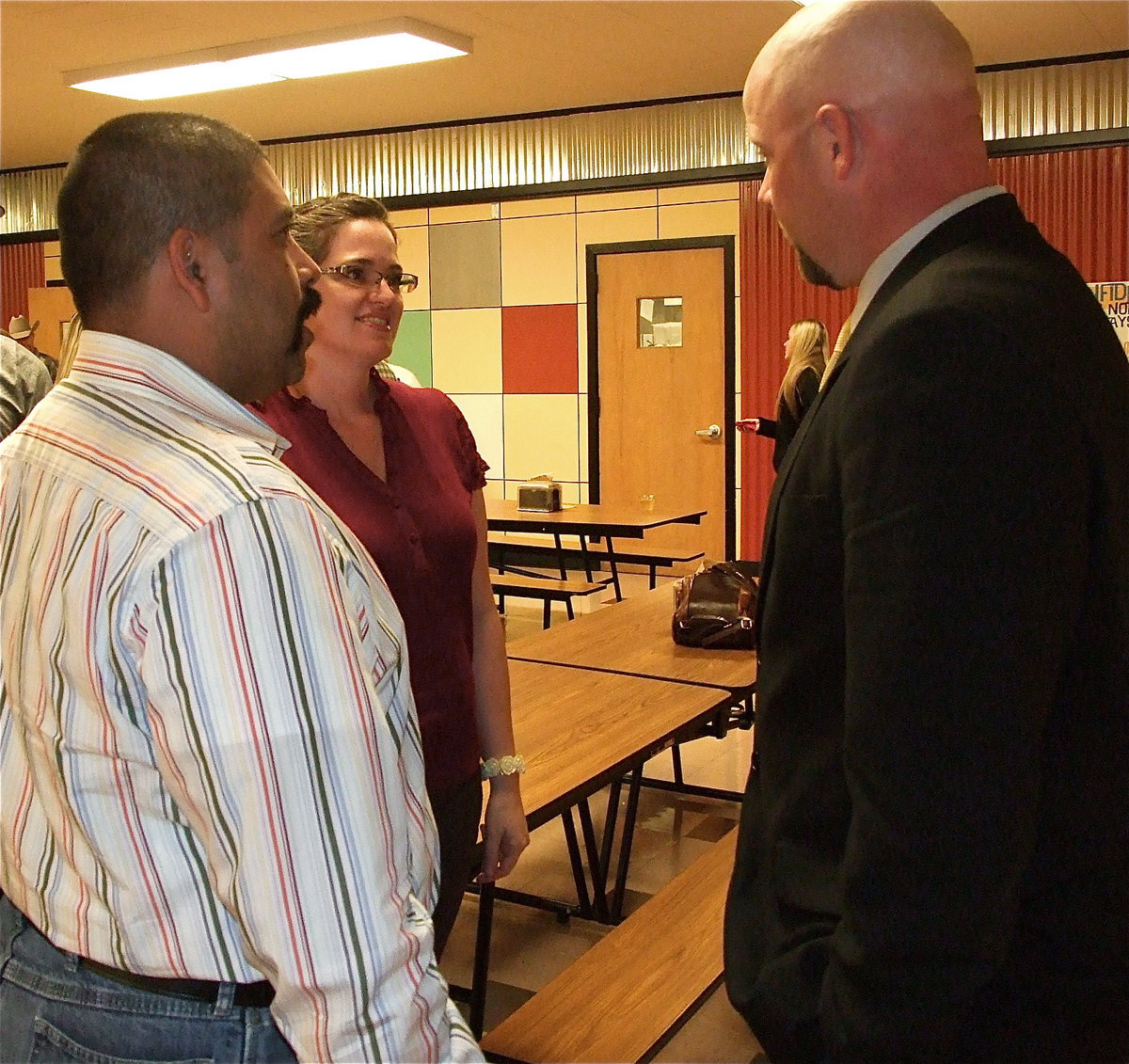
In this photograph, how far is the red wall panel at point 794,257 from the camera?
7.52 meters

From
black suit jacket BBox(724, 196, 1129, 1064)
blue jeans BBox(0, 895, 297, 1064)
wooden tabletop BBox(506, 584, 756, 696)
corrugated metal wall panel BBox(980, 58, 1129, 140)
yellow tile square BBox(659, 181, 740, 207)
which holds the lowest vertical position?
wooden tabletop BBox(506, 584, 756, 696)

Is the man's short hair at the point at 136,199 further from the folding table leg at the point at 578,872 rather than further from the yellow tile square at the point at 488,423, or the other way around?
the yellow tile square at the point at 488,423

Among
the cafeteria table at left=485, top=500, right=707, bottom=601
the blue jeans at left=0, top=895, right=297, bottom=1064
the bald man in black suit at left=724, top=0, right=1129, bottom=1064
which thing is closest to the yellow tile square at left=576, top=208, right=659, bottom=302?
the cafeteria table at left=485, top=500, right=707, bottom=601

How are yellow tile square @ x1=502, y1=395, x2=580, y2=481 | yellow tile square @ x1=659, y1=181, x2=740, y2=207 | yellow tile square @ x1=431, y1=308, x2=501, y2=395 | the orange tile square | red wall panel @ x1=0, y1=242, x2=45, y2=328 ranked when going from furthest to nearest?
red wall panel @ x1=0, y1=242, x2=45, y2=328 < yellow tile square @ x1=431, y1=308, x2=501, y2=395 < yellow tile square @ x1=502, y1=395, x2=580, y2=481 < the orange tile square < yellow tile square @ x1=659, y1=181, x2=740, y2=207

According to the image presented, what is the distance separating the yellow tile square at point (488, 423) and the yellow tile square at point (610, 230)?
Answer: 1147 millimetres

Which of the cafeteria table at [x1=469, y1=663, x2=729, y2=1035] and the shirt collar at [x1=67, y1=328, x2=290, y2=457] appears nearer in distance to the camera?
the shirt collar at [x1=67, y1=328, x2=290, y2=457]

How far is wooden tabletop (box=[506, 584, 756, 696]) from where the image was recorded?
126 inches

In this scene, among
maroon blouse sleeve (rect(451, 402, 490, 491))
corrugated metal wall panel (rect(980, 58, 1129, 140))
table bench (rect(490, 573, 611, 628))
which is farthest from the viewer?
corrugated metal wall panel (rect(980, 58, 1129, 140))

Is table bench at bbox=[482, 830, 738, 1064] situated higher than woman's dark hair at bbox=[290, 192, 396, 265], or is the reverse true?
woman's dark hair at bbox=[290, 192, 396, 265]

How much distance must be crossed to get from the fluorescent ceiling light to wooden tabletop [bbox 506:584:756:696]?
3.79 metres

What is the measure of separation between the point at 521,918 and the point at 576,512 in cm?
365

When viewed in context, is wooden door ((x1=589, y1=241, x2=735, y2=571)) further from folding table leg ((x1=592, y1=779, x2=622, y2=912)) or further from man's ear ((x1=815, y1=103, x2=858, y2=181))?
man's ear ((x1=815, y1=103, x2=858, y2=181))

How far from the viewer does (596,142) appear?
29.2 feet

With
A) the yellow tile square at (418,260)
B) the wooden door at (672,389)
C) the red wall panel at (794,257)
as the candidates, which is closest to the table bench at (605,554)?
the wooden door at (672,389)
